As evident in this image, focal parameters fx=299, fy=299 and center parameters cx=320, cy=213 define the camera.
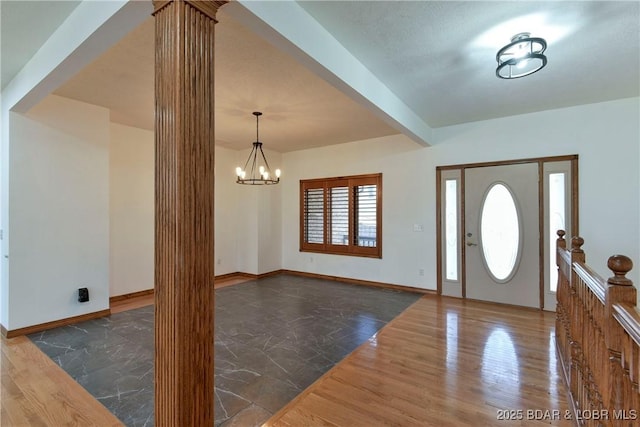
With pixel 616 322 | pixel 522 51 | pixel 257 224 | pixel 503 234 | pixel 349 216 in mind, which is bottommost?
pixel 616 322

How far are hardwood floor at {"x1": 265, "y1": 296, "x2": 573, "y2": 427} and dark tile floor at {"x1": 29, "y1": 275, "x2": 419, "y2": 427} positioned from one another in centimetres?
23

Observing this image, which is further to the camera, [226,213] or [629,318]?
[226,213]

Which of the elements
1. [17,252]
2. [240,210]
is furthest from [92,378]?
[240,210]

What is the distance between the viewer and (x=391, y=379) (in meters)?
2.45

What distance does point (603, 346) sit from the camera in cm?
143

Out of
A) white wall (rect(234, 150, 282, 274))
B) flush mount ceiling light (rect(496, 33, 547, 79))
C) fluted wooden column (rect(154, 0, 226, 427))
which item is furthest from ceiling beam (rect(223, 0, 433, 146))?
white wall (rect(234, 150, 282, 274))

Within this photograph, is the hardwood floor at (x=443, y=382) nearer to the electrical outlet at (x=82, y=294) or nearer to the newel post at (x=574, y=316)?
the newel post at (x=574, y=316)

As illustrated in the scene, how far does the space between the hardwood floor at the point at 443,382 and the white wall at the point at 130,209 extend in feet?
12.8

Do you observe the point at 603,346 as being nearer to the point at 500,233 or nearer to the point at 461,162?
the point at 500,233

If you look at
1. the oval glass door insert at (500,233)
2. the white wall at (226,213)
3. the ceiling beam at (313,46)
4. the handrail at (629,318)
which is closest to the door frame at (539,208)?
the oval glass door insert at (500,233)

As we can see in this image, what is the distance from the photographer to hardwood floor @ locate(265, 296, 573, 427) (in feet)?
6.60

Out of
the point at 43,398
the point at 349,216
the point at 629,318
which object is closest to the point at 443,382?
the point at 629,318

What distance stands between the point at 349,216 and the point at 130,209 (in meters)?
3.86

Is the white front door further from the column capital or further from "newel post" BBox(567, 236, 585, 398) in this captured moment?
the column capital
